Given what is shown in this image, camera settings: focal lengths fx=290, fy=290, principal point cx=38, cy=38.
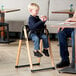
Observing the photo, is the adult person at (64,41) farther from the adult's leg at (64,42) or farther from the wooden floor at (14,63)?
the wooden floor at (14,63)

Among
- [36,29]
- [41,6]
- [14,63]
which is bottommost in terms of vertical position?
[14,63]

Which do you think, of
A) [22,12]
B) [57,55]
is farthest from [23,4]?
[57,55]

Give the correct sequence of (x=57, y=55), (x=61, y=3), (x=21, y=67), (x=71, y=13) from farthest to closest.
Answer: (x=61, y=3)
(x=71, y=13)
(x=57, y=55)
(x=21, y=67)

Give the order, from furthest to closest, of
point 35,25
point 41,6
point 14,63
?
point 41,6 → point 14,63 → point 35,25

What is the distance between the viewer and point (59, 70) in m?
4.37

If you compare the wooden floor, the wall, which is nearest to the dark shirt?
the wooden floor

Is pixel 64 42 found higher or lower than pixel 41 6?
lower

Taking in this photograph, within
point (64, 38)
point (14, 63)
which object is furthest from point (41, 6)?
point (64, 38)

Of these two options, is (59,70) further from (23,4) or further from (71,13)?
(23,4)

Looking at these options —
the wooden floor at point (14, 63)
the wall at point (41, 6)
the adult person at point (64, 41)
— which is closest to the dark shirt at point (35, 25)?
the adult person at point (64, 41)

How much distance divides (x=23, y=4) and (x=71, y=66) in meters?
4.35

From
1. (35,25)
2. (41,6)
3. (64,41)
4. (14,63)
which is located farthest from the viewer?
(41,6)

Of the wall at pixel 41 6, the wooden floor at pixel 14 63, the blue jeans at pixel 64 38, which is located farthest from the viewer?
the wall at pixel 41 6

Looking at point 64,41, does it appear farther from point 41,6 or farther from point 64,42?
point 41,6
